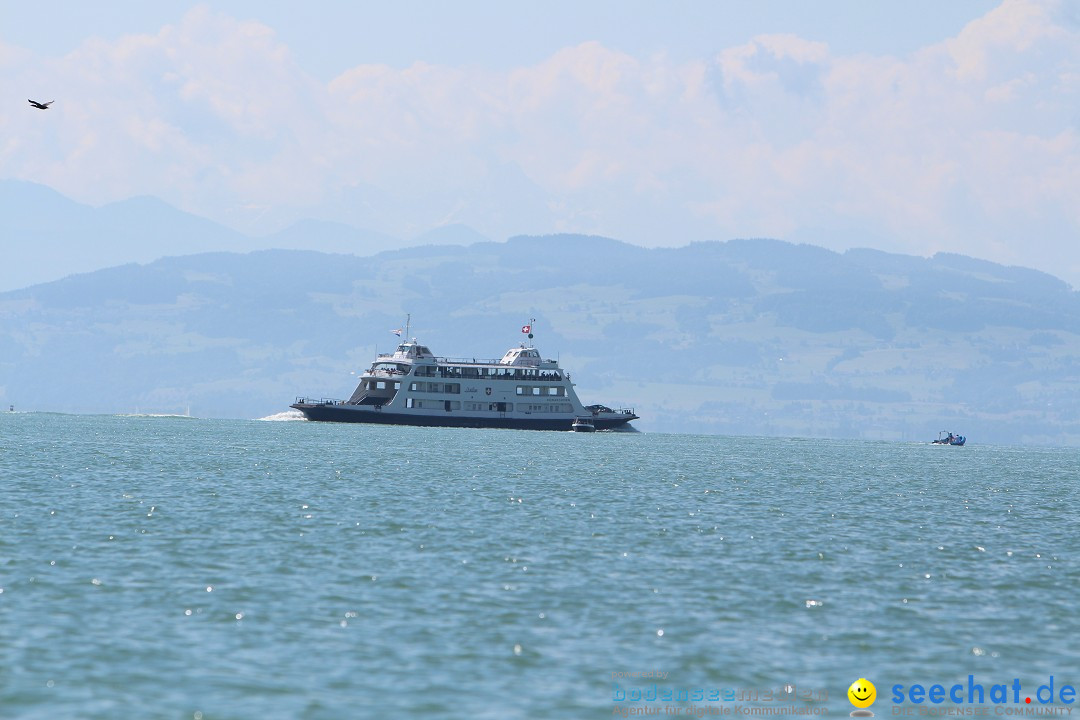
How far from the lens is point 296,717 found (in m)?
21.8

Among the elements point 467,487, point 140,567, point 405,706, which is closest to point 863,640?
point 405,706

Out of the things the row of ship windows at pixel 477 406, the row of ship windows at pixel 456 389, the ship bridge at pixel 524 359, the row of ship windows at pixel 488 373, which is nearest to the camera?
the row of ship windows at pixel 456 389

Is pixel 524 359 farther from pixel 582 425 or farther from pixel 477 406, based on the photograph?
pixel 582 425

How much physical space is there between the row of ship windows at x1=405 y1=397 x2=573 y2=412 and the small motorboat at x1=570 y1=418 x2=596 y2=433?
5.84 feet

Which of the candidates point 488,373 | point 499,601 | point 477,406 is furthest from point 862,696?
point 488,373

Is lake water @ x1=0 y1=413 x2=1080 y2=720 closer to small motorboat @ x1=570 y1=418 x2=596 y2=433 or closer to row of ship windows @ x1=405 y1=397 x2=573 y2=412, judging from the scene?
row of ship windows @ x1=405 y1=397 x2=573 y2=412

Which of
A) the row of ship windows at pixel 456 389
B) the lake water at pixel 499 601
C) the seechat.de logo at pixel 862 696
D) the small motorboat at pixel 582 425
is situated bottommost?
the seechat.de logo at pixel 862 696

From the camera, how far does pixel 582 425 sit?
529ft

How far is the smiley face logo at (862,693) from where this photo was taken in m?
23.9

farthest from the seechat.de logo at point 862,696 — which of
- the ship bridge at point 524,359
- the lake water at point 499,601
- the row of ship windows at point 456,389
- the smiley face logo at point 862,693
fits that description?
the ship bridge at point 524,359

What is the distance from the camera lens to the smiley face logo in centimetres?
2389

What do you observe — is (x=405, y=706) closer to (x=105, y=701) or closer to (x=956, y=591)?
(x=105, y=701)

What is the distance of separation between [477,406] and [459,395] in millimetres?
2383

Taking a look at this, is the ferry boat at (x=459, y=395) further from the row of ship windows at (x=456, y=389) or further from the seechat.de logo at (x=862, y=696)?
the seechat.de logo at (x=862, y=696)
